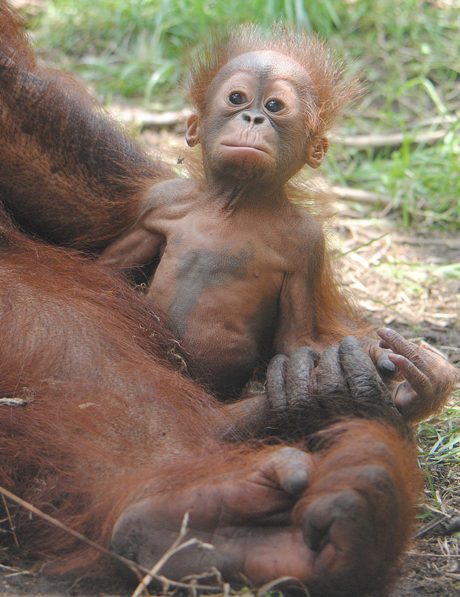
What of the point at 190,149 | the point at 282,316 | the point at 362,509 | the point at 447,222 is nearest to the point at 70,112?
the point at 190,149

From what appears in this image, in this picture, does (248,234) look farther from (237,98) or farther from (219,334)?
(237,98)

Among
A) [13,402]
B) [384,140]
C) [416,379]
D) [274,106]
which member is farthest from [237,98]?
[384,140]

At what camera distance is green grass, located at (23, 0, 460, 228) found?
15.8 ft

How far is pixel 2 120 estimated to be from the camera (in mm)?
2561

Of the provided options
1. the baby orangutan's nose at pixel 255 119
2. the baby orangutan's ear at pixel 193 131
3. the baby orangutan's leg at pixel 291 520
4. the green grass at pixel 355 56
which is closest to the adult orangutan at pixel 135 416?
the baby orangutan's leg at pixel 291 520

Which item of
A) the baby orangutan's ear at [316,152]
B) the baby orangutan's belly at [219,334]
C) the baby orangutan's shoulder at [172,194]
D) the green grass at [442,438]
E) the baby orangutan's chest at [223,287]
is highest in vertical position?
the baby orangutan's ear at [316,152]

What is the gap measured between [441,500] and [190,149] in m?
1.64

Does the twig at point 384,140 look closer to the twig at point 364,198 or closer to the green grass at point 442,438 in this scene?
the twig at point 364,198

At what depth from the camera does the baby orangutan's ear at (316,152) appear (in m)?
2.59

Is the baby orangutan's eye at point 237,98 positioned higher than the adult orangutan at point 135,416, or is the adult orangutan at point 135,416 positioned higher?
the baby orangutan's eye at point 237,98

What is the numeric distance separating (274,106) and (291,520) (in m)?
1.38

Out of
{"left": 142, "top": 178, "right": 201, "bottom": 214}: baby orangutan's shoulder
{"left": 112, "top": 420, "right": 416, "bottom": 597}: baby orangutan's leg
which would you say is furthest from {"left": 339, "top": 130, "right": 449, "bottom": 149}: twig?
{"left": 112, "top": 420, "right": 416, "bottom": 597}: baby orangutan's leg

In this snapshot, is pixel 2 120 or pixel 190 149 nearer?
pixel 2 120

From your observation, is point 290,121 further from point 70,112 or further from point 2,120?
point 2,120
